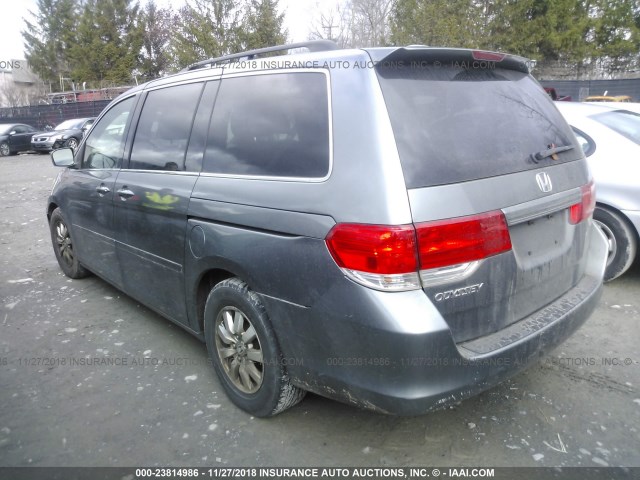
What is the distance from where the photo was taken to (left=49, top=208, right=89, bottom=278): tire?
500 cm

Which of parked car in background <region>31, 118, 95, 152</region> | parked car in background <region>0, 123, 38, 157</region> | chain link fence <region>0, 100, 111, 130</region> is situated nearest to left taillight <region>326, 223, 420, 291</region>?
parked car in background <region>31, 118, 95, 152</region>

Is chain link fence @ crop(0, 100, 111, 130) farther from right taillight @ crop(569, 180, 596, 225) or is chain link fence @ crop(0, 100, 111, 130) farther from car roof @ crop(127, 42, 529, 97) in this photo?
right taillight @ crop(569, 180, 596, 225)

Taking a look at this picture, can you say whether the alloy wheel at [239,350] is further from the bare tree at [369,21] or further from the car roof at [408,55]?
the bare tree at [369,21]

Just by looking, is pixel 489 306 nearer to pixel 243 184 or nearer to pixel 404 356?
pixel 404 356

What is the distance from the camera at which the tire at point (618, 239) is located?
435 centimetres

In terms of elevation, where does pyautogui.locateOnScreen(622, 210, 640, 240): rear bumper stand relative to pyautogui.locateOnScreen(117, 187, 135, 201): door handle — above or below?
below

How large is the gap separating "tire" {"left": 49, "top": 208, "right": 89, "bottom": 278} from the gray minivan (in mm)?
→ 2286

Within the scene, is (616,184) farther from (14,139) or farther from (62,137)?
(14,139)

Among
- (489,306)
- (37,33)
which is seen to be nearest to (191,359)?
(489,306)

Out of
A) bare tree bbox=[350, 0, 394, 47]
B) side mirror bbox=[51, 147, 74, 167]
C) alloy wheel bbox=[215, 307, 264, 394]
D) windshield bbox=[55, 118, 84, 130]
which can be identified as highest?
bare tree bbox=[350, 0, 394, 47]

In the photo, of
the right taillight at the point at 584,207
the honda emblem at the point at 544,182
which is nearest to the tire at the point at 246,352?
the honda emblem at the point at 544,182

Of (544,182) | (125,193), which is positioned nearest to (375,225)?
(544,182)

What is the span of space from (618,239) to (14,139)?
25402 mm

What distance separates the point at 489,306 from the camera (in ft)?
7.20
